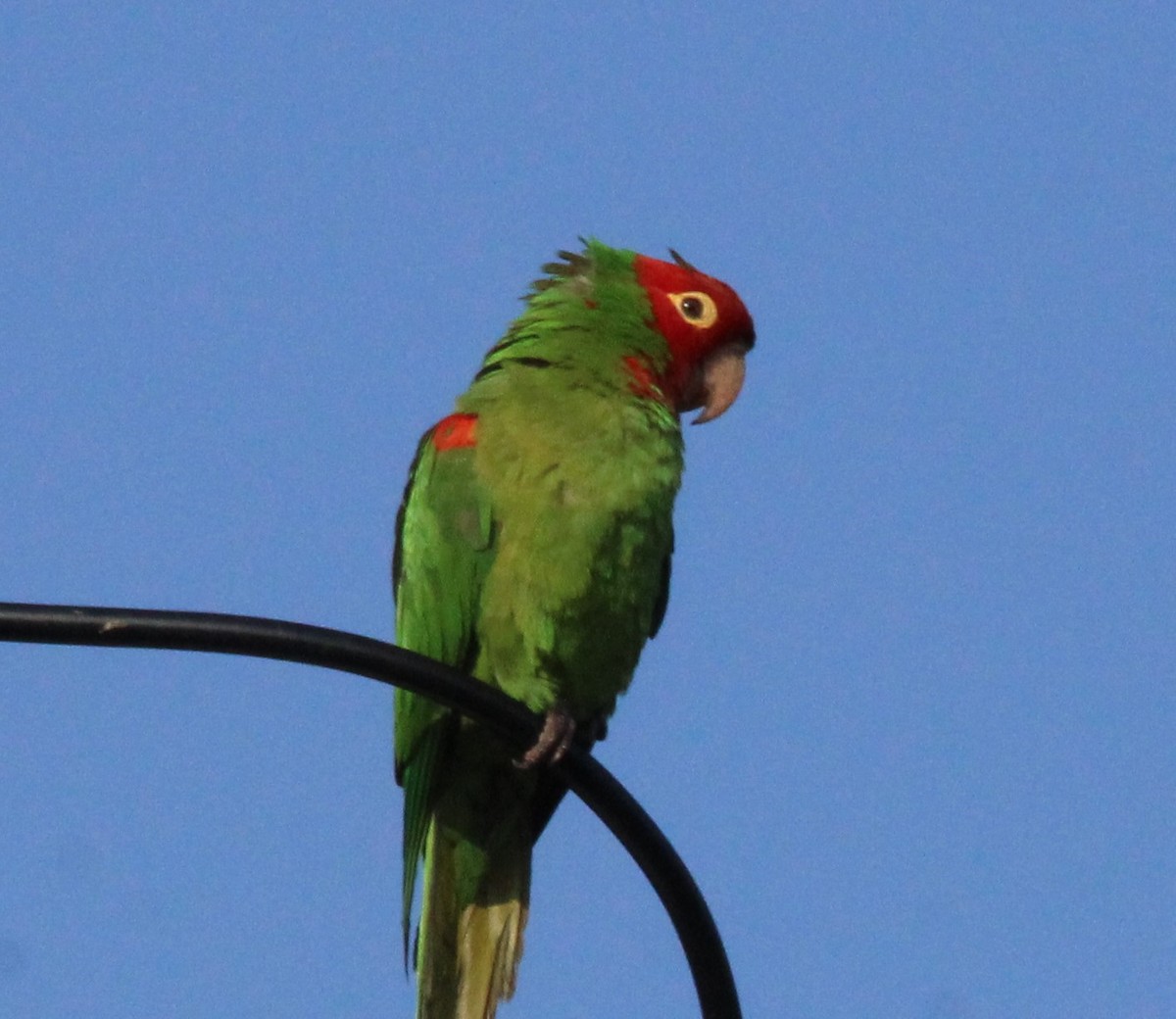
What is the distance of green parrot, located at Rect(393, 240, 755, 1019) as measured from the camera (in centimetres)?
507

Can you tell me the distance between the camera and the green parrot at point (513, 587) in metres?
5.07

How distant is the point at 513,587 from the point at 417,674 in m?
1.72

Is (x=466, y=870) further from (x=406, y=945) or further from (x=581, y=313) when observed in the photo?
(x=581, y=313)

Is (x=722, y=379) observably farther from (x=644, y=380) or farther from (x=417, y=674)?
(x=417, y=674)

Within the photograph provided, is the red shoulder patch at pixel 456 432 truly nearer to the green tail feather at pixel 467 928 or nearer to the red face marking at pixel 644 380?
the red face marking at pixel 644 380

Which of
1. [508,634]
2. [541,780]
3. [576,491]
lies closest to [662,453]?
[576,491]

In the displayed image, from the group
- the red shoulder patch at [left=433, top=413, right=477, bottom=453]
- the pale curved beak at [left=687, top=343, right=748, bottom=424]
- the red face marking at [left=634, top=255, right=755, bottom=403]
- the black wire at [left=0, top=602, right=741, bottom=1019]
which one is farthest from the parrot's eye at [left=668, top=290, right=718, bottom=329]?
the black wire at [left=0, top=602, right=741, bottom=1019]

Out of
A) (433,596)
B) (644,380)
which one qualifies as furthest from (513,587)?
(644,380)

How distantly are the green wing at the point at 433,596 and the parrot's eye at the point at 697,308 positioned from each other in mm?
1156

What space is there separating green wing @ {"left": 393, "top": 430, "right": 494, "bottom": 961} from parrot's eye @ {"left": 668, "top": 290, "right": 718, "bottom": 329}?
1156 mm

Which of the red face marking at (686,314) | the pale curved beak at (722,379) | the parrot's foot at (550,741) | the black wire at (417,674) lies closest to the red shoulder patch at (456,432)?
the red face marking at (686,314)

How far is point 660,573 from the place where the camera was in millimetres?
5656

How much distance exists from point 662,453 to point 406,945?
1789 millimetres

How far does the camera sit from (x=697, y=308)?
6.06 meters
